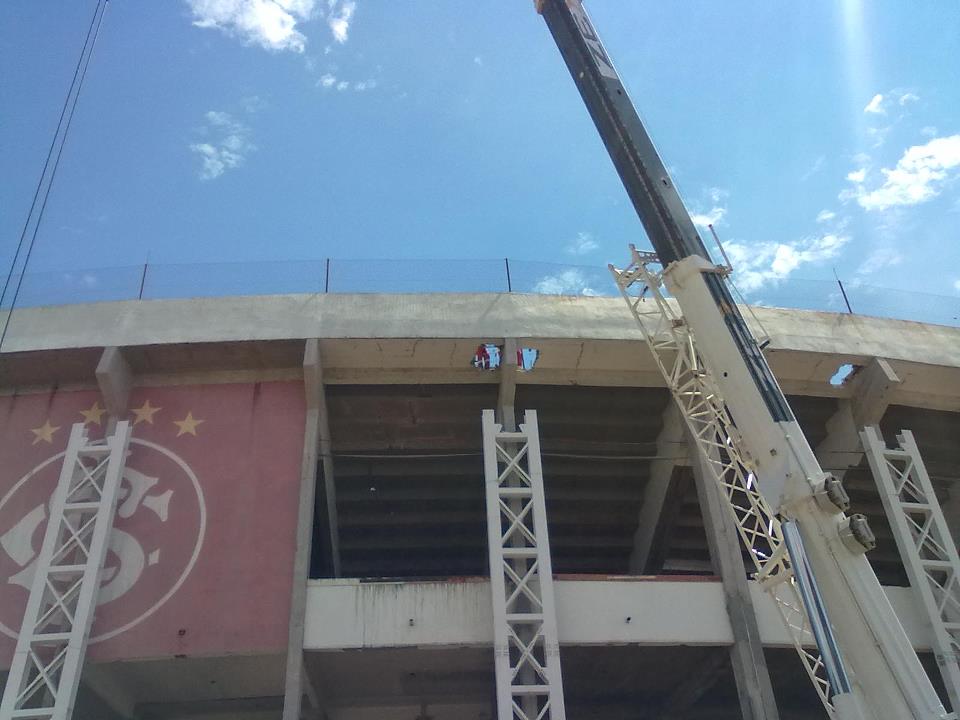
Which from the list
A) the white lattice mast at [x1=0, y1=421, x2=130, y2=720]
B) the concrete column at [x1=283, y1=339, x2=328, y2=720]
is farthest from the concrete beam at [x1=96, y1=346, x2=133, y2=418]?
the concrete column at [x1=283, y1=339, x2=328, y2=720]

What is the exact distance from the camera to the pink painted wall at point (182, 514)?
1723cm

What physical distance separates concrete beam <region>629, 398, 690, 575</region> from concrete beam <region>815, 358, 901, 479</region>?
4.16 metres

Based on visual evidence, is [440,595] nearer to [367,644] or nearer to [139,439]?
[367,644]

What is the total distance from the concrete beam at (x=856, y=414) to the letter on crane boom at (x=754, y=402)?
8991 mm

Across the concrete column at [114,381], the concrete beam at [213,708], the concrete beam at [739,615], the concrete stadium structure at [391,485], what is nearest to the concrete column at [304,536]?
the concrete stadium structure at [391,485]

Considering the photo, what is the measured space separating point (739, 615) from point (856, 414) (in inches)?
288

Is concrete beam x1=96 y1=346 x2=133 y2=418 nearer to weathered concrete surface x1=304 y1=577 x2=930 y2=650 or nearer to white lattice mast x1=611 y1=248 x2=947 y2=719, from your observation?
weathered concrete surface x1=304 y1=577 x2=930 y2=650

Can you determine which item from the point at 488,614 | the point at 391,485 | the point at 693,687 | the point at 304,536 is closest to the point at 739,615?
the point at 693,687

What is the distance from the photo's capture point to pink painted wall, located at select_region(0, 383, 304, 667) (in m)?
17.2

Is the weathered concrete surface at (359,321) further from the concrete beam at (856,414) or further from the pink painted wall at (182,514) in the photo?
the pink painted wall at (182,514)

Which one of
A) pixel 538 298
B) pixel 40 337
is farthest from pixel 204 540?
pixel 538 298

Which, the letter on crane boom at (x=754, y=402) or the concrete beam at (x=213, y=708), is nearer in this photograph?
the letter on crane boom at (x=754, y=402)

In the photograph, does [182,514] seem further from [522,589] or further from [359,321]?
[522,589]

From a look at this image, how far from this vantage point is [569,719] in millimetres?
23672
